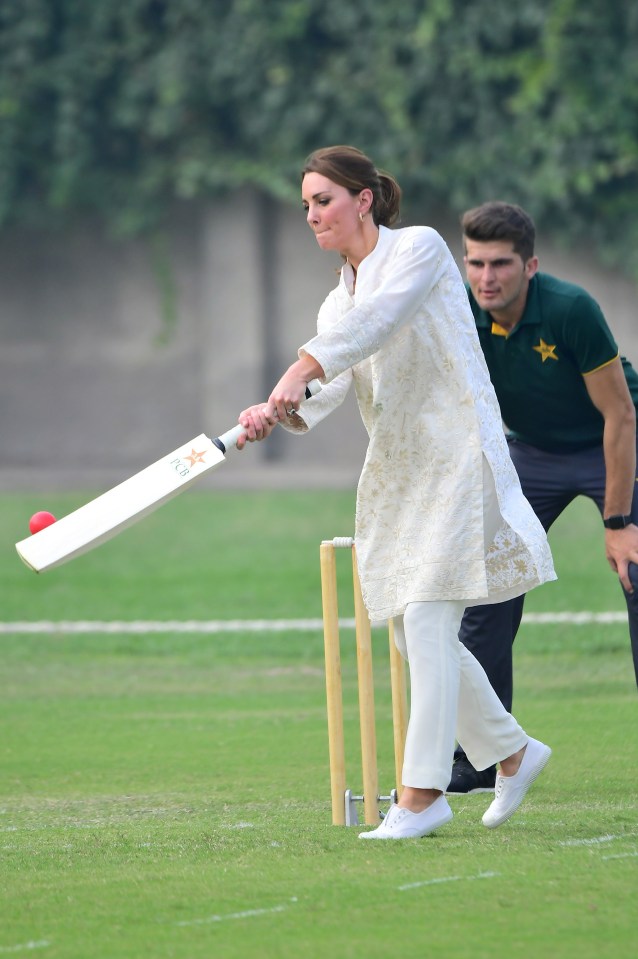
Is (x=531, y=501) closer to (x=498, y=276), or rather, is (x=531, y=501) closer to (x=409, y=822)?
(x=498, y=276)

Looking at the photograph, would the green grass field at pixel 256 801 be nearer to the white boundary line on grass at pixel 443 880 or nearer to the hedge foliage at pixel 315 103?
the white boundary line on grass at pixel 443 880

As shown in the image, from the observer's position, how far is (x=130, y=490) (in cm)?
411

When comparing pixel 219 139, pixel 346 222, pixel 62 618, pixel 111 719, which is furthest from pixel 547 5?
pixel 346 222

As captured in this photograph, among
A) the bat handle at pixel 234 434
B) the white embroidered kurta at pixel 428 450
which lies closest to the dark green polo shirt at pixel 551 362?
the white embroidered kurta at pixel 428 450

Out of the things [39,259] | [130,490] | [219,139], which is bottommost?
[130,490]

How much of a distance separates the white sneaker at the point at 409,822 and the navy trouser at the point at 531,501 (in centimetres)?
102

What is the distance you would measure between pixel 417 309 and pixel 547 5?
15.8 m

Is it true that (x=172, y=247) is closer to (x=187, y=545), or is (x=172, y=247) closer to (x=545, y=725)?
(x=187, y=545)

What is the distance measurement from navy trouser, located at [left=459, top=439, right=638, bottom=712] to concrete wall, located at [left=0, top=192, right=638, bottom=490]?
47.5ft

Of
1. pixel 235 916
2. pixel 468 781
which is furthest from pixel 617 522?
pixel 235 916

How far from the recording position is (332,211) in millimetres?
4102

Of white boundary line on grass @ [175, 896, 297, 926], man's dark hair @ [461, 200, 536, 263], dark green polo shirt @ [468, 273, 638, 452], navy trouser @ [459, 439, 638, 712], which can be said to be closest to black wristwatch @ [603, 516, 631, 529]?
navy trouser @ [459, 439, 638, 712]

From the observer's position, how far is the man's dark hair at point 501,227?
475 centimetres

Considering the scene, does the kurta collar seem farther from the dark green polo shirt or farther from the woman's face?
the dark green polo shirt
